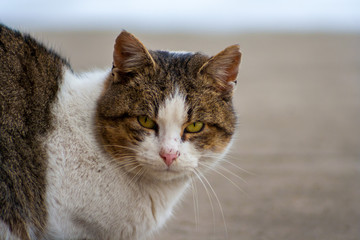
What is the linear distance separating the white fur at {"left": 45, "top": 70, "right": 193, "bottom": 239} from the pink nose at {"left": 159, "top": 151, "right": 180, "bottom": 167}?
2.2 inches

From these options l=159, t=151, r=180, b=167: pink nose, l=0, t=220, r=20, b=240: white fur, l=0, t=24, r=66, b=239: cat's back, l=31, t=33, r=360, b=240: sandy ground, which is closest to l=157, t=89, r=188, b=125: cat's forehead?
l=159, t=151, r=180, b=167: pink nose

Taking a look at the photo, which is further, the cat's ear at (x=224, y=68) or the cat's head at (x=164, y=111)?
the cat's ear at (x=224, y=68)

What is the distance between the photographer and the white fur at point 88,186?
2523 mm

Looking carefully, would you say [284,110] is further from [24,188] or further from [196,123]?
[24,188]

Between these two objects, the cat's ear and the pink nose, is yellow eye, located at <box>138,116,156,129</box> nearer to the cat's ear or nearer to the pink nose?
the pink nose

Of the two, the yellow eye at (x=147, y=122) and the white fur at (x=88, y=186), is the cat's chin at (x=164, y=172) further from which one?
the yellow eye at (x=147, y=122)

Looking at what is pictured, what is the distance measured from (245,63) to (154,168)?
11.4 meters

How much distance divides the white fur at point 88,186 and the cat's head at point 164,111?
0.03 m

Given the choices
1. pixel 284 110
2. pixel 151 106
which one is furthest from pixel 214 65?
pixel 284 110

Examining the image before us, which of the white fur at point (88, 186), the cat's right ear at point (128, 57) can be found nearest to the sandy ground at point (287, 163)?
the white fur at point (88, 186)

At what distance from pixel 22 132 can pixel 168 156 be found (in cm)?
81

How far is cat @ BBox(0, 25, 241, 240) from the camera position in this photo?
246cm

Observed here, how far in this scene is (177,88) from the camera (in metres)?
2.64

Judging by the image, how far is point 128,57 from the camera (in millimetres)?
2695
